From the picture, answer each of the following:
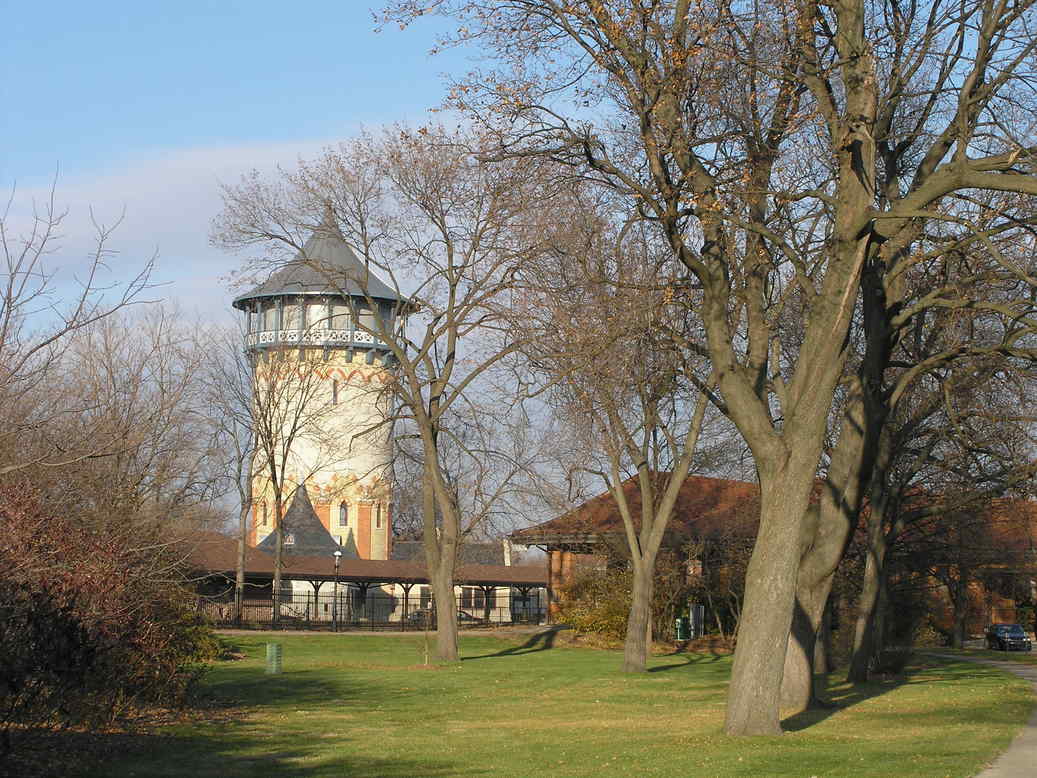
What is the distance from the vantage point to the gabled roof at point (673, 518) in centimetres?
4519

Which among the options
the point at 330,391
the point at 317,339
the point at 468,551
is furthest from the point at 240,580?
the point at 468,551

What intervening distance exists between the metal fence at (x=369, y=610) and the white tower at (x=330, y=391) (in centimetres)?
533

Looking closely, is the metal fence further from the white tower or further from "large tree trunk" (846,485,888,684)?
"large tree trunk" (846,485,888,684)

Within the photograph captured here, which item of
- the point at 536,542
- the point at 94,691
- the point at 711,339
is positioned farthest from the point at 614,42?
the point at 536,542

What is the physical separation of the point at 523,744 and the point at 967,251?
1056 centimetres

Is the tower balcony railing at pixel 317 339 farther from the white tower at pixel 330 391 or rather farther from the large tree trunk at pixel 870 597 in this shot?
the large tree trunk at pixel 870 597

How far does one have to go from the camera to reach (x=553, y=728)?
691 inches

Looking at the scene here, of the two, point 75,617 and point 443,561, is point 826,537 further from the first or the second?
point 443,561

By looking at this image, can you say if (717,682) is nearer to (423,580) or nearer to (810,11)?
(810,11)

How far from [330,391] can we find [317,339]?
18.8 feet

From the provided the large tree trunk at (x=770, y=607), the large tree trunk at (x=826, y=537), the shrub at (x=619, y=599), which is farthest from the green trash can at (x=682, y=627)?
the large tree trunk at (x=770, y=607)

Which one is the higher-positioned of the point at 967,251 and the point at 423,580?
the point at 967,251

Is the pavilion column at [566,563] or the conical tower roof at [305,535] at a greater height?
the conical tower roof at [305,535]

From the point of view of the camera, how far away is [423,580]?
203 ft
